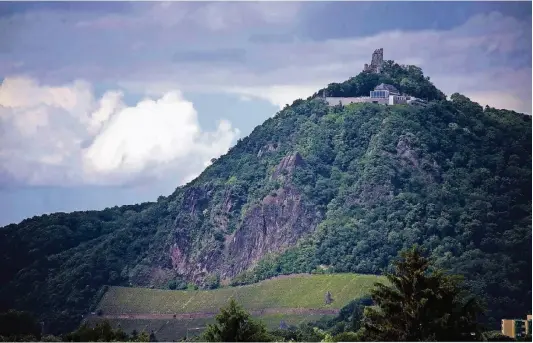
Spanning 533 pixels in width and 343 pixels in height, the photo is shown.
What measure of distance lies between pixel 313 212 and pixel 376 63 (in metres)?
14.7

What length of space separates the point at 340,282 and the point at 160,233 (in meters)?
23.9

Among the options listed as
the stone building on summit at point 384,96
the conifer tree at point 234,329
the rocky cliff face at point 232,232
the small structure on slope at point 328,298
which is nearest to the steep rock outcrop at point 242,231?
the rocky cliff face at point 232,232

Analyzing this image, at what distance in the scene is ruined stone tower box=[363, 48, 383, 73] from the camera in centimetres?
11175

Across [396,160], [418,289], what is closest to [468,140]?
[396,160]

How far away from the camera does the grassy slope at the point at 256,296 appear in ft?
296

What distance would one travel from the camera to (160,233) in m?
112

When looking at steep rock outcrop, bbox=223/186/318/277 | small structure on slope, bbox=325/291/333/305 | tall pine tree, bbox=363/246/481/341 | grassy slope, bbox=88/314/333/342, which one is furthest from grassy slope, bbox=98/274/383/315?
tall pine tree, bbox=363/246/481/341

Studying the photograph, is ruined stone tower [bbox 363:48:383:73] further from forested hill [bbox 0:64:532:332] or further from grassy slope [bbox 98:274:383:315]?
grassy slope [bbox 98:274:383:315]

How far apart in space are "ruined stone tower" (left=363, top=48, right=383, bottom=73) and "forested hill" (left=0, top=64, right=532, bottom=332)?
1486 millimetres

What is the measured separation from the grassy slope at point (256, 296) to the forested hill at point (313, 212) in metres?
1.80

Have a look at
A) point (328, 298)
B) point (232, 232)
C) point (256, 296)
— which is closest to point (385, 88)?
point (232, 232)

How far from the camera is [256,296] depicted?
309 ft

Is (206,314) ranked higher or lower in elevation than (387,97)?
lower

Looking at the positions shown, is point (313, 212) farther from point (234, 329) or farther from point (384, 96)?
point (234, 329)
